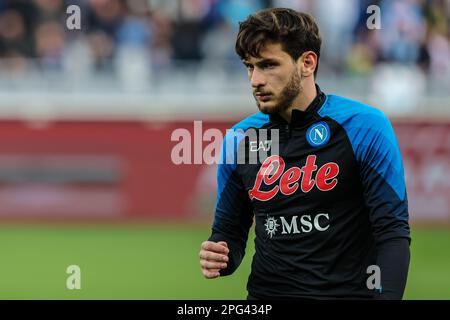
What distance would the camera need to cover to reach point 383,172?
4449 millimetres

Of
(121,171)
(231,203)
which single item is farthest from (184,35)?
(231,203)

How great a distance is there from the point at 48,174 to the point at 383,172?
A: 425 inches

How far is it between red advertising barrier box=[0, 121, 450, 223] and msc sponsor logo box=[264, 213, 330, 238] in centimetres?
980

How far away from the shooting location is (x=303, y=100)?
4715 mm

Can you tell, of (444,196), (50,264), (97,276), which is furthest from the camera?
(444,196)

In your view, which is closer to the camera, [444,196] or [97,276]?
[97,276]

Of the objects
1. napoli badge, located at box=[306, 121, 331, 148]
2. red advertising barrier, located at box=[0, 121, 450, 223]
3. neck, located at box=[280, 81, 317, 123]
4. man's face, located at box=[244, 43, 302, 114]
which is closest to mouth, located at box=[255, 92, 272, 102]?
man's face, located at box=[244, 43, 302, 114]

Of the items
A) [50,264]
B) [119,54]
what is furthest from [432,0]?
[50,264]

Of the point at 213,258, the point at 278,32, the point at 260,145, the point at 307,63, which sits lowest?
the point at 213,258

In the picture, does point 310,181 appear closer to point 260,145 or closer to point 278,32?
point 260,145

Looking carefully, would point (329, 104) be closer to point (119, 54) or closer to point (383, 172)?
point (383, 172)

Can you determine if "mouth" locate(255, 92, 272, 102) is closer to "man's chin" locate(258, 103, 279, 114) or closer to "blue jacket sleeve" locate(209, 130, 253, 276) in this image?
"man's chin" locate(258, 103, 279, 114)

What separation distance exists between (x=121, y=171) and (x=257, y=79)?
10.4m

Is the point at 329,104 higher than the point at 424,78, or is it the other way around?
the point at 424,78
